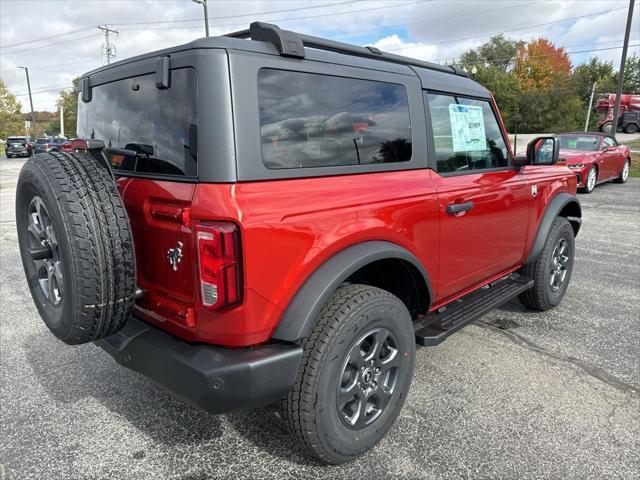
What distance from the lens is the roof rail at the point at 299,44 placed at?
6.59 feet

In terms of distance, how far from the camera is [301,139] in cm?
207

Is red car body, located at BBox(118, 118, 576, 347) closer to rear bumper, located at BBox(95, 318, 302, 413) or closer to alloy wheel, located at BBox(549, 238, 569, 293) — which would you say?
rear bumper, located at BBox(95, 318, 302, 413)

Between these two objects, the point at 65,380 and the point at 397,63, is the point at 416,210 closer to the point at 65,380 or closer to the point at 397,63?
the point at 397,63

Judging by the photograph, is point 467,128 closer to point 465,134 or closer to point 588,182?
point 465,134

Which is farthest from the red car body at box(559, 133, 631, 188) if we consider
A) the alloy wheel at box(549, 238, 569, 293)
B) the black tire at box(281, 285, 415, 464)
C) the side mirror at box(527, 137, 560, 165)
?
the black tire at box(281, 285, 415, 464)

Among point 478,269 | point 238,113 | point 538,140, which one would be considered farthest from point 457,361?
point 238,113

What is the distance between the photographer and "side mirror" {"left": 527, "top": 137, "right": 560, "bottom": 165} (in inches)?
137

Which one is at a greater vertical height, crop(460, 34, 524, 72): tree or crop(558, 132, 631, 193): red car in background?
crop(460, 34, 524, 72): tree

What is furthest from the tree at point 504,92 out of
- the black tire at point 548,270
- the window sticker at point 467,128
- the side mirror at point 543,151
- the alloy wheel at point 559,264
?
the alloy wheel at point 559,264

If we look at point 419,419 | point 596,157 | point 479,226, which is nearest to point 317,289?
point 419,419

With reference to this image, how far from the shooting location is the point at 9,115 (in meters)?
60.8

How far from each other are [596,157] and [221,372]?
12.2 metres

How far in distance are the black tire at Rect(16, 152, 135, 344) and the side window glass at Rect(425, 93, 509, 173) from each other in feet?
6.00

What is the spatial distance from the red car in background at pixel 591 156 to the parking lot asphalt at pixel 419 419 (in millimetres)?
8355
